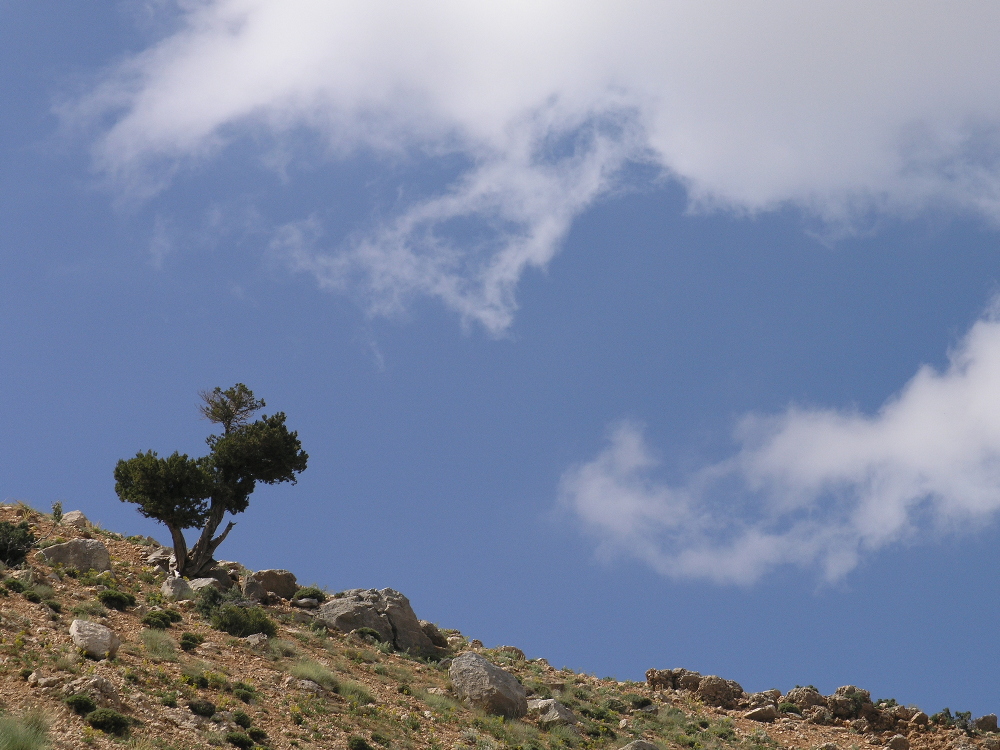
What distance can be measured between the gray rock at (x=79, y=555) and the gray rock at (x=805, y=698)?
33163mm

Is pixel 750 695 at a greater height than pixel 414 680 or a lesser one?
greater

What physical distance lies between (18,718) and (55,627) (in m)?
7.21

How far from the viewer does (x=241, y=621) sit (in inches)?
1361

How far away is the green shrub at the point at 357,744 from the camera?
86.0 ft

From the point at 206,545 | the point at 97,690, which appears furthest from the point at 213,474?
the point at 97,690

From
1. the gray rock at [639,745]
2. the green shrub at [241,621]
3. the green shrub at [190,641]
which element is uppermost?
the green shrub at [241,621]

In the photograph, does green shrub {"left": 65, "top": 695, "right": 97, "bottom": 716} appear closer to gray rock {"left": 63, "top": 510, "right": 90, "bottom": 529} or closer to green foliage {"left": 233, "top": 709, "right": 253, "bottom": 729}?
green foliage {"left": 233, "top": 709, "right": 253, "bottom": 729}

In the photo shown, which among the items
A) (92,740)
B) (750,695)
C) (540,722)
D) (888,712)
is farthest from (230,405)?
(888,712)

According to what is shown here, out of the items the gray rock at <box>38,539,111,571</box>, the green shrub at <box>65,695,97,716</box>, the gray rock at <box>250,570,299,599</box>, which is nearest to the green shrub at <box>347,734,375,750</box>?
the green shrub at <box>65,695,97,716</box>

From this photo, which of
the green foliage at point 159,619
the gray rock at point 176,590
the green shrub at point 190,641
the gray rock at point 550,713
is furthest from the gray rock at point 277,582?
the gray rock at point 550,713

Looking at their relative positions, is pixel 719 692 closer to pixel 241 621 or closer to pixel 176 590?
pixel 241 621

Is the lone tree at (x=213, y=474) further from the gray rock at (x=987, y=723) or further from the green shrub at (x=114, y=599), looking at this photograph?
the gray rock at (x=987, y=723)

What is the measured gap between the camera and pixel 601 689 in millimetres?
42906

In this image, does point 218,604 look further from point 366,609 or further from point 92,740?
point 92,740
